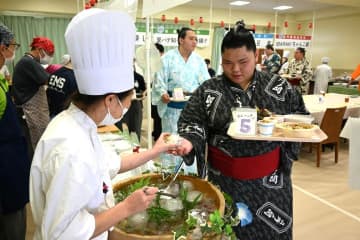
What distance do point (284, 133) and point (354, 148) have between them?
10.0 inches

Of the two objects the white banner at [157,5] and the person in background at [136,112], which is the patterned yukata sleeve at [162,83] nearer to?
the person in background at [136,112]

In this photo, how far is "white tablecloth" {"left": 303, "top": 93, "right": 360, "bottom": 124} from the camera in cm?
350

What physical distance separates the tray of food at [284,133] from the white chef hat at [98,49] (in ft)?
1.49

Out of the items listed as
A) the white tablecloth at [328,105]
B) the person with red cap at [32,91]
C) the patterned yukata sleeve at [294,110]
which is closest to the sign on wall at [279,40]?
the white tablecloth at [328,105]

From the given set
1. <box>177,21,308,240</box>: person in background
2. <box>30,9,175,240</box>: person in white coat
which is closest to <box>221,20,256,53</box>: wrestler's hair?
<box>177,21,308,240</box>: person in background

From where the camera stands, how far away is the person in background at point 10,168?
1.37m

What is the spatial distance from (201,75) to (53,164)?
2346mm

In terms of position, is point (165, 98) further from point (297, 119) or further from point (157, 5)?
point (297, 119)

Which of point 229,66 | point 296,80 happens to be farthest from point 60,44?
point 229,66

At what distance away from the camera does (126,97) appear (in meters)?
0.82

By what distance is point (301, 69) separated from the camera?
638cm

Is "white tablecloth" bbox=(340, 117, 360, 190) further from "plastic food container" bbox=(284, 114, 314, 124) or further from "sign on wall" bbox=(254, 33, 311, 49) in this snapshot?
"sign on wall" bbox=(254, 33, 311, 49)

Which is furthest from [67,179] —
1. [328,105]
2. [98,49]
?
[328,105]

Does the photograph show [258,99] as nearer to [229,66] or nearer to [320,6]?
[229,66]
